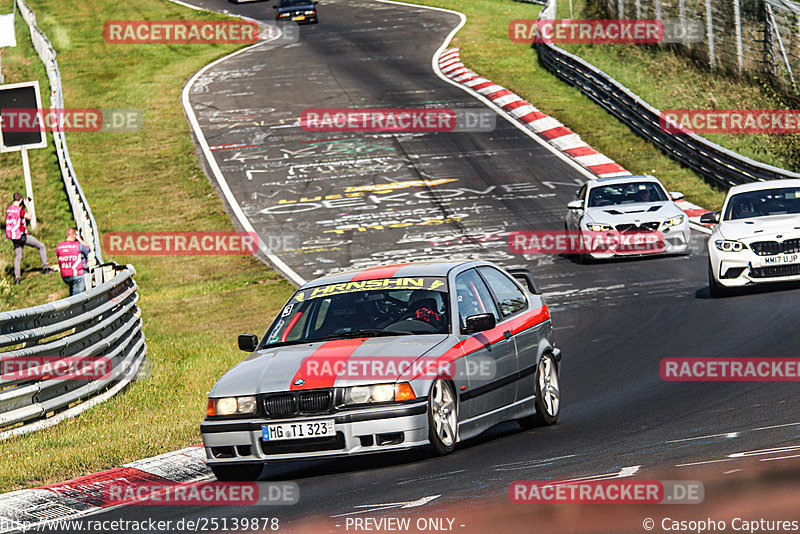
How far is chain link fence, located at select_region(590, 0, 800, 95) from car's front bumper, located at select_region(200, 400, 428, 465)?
2235 cm

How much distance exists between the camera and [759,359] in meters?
12.0

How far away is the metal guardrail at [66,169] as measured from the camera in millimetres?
21806

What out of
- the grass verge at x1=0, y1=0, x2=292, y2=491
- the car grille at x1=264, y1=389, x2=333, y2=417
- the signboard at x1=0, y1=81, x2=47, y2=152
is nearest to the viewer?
the car grille at x1=264, y1=389, x2=333, y2=417

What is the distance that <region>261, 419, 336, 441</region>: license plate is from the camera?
812 centimetres

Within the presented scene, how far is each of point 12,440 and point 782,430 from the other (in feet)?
21.0

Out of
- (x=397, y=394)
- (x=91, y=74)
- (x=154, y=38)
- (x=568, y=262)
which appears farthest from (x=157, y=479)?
(x=154, y=38)

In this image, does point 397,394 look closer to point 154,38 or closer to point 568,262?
point 568,262

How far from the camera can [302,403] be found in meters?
8.21

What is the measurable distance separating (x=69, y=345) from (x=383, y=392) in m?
4.68
